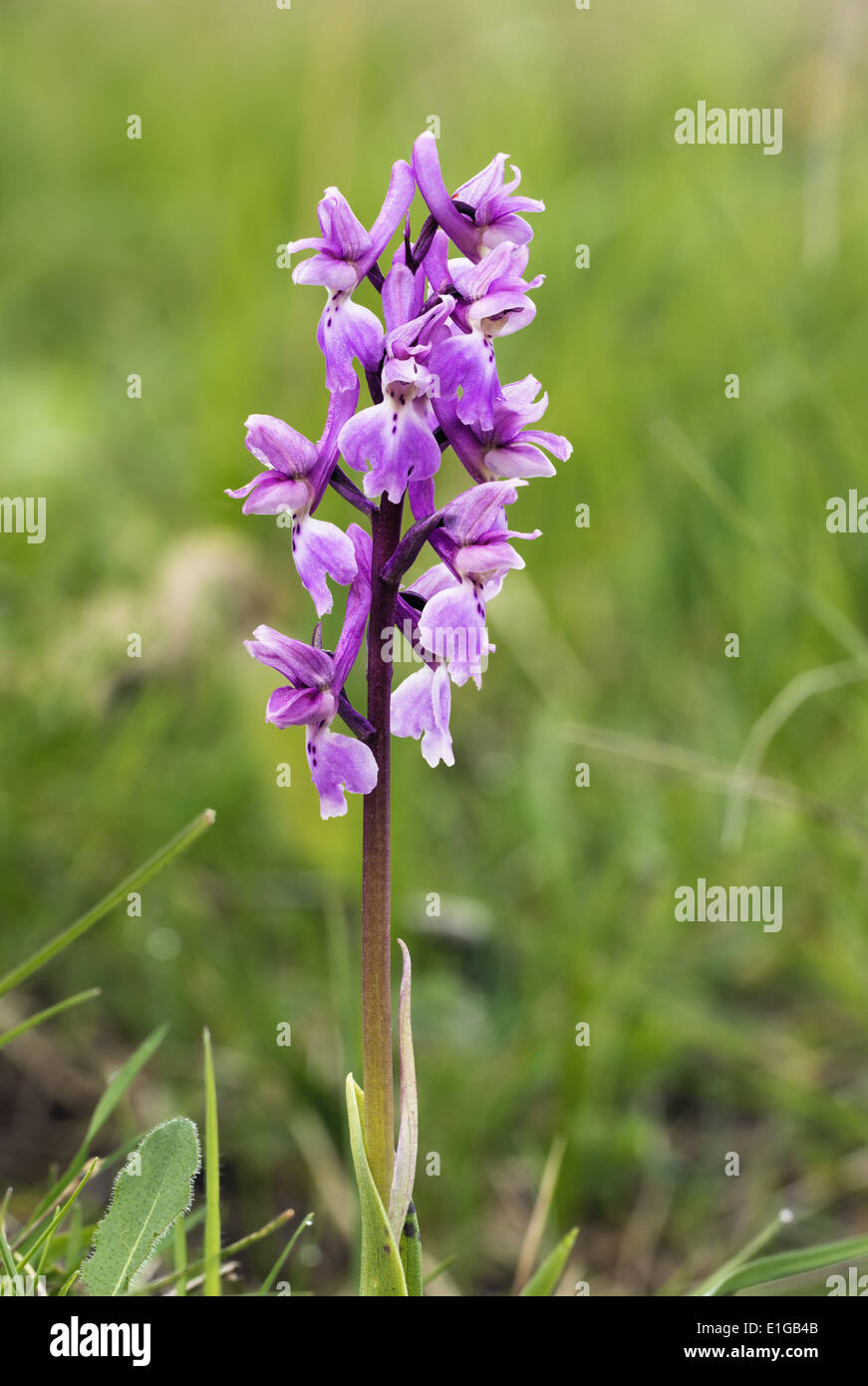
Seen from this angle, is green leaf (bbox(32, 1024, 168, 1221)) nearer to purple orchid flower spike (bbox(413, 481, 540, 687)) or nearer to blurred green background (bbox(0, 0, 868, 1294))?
blurred green background (bbox(0, 0, 868, 1294))

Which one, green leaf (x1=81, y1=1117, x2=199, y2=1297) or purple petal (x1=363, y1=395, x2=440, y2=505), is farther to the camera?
green leaf (x1=81, y1=1117, x2=199, y2=1297)

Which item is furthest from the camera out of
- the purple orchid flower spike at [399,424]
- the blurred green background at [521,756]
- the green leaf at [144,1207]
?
the blurred green background at [521,756]

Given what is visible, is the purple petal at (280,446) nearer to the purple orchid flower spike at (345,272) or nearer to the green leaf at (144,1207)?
the purple orchid flower spike at (345,272)

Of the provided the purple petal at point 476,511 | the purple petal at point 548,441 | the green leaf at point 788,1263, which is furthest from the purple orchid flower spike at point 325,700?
the green leaf at point 788,1263

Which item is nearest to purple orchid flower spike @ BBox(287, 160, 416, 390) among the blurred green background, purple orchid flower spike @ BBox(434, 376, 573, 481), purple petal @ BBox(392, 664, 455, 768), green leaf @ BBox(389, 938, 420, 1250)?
purple orchid flower spike @ BBox(434, 376, 573, 481)

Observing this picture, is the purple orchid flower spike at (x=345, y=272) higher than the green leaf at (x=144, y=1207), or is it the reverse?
the purple orchid flower spike at (x=345, y=272)
